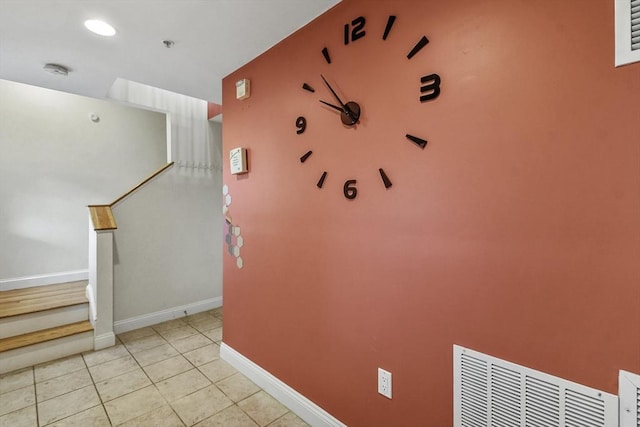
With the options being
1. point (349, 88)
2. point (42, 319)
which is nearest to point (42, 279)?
point (42, 319)

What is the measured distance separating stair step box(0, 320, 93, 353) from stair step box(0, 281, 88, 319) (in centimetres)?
20

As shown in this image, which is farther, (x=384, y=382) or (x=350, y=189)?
(x=350, y=189)

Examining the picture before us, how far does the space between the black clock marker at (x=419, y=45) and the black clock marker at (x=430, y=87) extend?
127 mm

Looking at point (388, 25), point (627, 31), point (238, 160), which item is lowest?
point (238, 160)

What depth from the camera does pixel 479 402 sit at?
1.14m

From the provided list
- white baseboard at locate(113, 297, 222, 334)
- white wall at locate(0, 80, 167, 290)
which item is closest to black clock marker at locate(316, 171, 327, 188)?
white baseboard at locate(113, 297, 222, 334)

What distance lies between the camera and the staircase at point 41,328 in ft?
8.09

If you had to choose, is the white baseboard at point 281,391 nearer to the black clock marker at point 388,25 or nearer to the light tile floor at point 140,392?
the light tile floor at point 140,392

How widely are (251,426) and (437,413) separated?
3.86 ft

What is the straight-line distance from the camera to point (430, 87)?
126cm

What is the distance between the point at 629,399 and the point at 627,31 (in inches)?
41.7

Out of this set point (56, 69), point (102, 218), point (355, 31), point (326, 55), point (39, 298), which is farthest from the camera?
point (39, 298)

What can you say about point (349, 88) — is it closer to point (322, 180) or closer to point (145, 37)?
point (322, 180)

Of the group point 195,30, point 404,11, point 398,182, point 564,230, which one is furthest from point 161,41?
point 564,230
